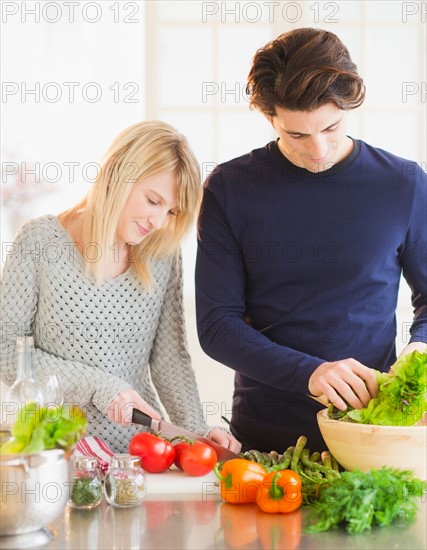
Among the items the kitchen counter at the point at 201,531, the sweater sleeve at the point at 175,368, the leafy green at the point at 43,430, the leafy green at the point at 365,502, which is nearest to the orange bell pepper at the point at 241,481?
the kitchen counter at the point at 201,531

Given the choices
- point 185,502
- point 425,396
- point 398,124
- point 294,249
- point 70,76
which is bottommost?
point 185,502

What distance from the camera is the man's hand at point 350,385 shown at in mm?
1828

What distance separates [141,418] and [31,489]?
2.11ft

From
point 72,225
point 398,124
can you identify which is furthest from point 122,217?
point 398,124

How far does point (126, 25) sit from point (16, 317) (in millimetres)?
2552

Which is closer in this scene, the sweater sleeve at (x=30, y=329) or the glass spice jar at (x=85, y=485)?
the glass spice jar at (x=85, y=485)

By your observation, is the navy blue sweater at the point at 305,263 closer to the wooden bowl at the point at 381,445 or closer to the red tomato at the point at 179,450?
the red tomato at the point at 179,450

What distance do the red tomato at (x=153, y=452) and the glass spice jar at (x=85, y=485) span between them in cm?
→ 20

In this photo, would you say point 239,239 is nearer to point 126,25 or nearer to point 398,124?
point 398,124

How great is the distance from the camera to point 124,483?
165 centimetres

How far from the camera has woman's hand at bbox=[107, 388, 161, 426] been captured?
211 centimetres

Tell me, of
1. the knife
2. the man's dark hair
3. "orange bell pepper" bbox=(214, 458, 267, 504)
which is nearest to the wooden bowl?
"orange bell pepper" bbox=(214, 458, 267, 504)

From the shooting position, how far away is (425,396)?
1.79 meters

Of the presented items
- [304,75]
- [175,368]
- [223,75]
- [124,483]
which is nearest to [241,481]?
[124,483]
